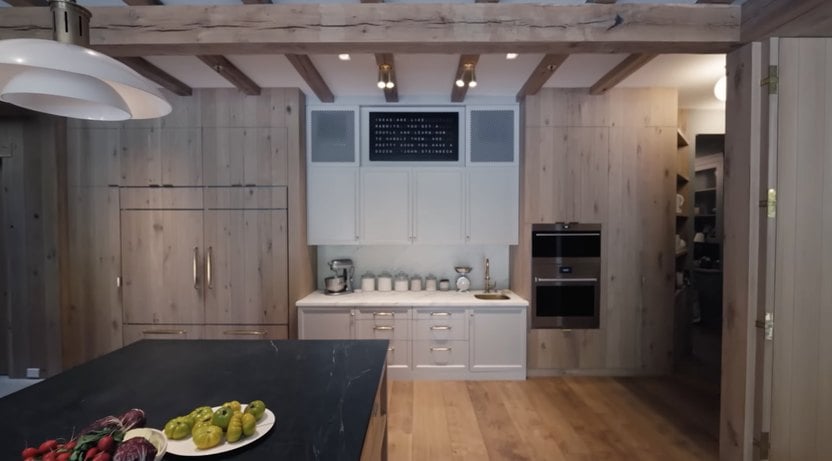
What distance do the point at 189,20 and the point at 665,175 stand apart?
3.93 metres

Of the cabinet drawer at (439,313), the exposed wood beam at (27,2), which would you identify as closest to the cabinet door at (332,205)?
the cabinet drawer at (439,313)

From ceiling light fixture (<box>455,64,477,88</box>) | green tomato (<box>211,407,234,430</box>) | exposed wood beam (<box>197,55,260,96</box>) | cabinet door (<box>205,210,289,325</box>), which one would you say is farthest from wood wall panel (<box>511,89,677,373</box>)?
green tomato (<box>211,407,234,430</box>)

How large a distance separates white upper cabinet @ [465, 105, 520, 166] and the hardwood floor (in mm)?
2183

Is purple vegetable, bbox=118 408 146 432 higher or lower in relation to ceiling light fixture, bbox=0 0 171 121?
lower

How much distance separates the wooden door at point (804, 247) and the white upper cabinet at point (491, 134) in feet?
6.37

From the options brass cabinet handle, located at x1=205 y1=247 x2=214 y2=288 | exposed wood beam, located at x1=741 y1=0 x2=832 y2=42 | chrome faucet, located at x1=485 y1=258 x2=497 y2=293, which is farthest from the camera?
chrome faucet, located at x1=485 y1=258 x2=497 y2=293

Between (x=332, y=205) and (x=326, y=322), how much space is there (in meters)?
1.13

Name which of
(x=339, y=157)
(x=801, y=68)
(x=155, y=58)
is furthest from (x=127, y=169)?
(x=801, y=68)

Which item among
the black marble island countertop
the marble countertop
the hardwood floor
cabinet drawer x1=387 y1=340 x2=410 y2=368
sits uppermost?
the black marble island countertop

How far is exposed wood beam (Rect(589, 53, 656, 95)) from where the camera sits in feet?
8.27

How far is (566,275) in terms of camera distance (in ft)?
10.9

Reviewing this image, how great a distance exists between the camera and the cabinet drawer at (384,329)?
3.22m

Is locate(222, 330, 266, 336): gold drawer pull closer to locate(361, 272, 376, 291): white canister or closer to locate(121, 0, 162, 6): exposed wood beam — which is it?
locate(361, 272, 376, 291): white canister

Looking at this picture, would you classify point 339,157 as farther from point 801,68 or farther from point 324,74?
point 801,68
